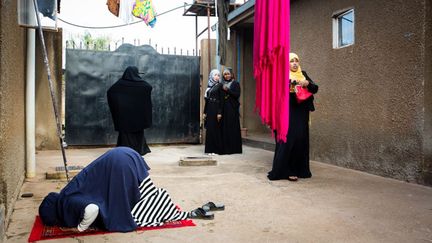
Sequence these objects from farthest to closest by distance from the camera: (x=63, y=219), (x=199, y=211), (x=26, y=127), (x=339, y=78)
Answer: (x=339, y=78) < (x=26, y=127) < (x=199, y=211) < (x=63, y=219)

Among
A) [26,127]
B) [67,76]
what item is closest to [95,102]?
[67,76]

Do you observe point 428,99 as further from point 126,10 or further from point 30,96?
point 126,10

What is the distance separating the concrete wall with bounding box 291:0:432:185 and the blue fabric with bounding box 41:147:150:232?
337 cm

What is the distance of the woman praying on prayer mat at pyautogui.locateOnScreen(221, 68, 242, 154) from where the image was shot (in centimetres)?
788

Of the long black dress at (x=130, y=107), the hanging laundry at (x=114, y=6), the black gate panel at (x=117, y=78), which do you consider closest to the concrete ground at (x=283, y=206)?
the long black dress at (x=130, y=107)

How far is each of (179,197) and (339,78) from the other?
3205 millimetres

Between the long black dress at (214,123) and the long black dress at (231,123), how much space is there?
8cm

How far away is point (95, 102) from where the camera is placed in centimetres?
884

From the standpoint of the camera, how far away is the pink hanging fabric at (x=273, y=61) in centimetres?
391

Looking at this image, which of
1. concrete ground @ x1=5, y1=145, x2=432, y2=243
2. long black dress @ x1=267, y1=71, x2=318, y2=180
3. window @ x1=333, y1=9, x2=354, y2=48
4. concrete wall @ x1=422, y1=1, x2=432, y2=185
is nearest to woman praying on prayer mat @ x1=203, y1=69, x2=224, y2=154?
concrete ground @ x1=5, y1=145, x2=432, y2=243

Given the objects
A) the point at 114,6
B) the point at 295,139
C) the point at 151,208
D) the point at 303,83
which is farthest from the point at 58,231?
the point at 114,6

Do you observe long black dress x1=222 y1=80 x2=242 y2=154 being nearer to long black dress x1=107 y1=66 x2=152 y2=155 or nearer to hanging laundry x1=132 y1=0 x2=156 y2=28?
long black dress x1=107 y1=66 x2=152 y2=155

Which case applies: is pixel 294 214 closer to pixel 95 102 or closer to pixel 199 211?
pixel 199 211

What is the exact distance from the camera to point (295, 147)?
16.8ft
